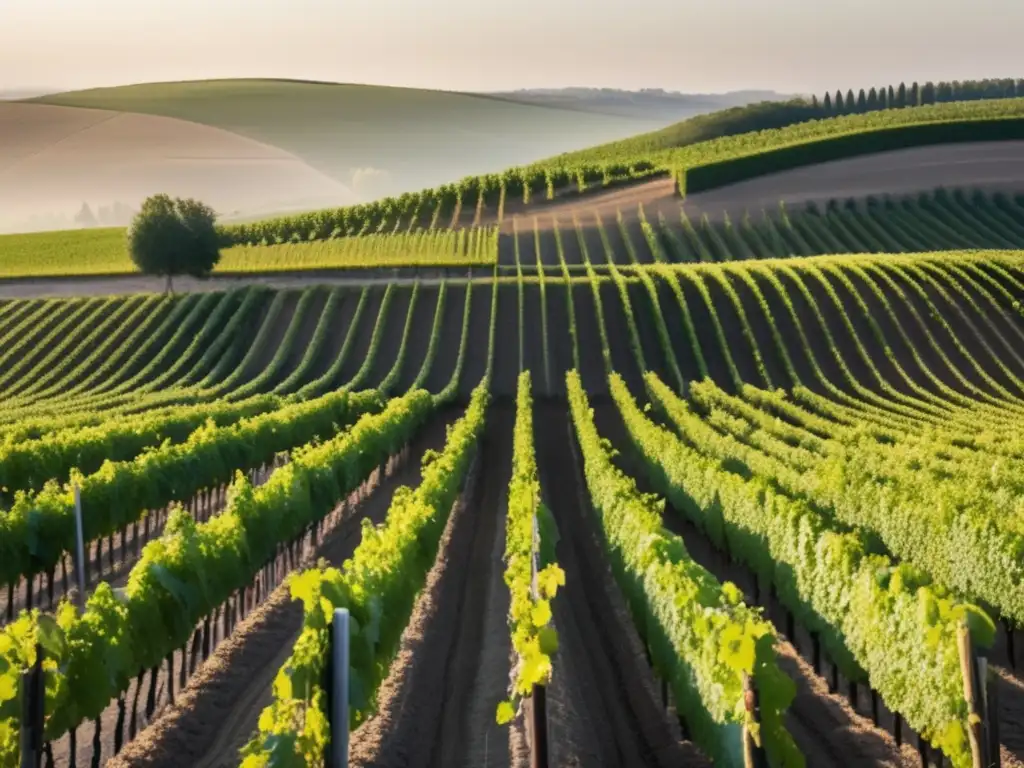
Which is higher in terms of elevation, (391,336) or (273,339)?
→ (391,336)

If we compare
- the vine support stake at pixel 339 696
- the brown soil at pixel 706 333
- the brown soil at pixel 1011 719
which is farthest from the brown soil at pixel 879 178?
the vine support stake at pixel 339 696

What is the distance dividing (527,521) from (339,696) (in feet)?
28.7

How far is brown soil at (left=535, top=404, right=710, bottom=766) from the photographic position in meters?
16.7

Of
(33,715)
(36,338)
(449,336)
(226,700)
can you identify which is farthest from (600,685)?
(36,338)

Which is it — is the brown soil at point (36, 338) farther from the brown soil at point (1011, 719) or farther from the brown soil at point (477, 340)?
the brown soil at point (1011, 719)

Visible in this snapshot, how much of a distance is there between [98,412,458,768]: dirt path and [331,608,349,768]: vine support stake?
380 cm

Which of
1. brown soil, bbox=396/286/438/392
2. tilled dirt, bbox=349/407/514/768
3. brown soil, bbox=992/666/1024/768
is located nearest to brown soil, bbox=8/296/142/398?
brown soil, bbox=396/286/438/392

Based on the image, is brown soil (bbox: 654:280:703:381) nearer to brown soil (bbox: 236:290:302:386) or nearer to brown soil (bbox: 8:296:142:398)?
brown soil (bbox: 236:290:302:386)

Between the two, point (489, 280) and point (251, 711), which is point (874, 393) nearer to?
point (489, 280)

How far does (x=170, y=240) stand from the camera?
270 ft

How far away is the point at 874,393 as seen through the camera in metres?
60.9

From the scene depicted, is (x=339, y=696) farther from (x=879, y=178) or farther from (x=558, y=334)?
(x=879, y=178)

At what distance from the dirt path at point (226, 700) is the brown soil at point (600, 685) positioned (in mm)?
4465

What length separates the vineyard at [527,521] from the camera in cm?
1526
